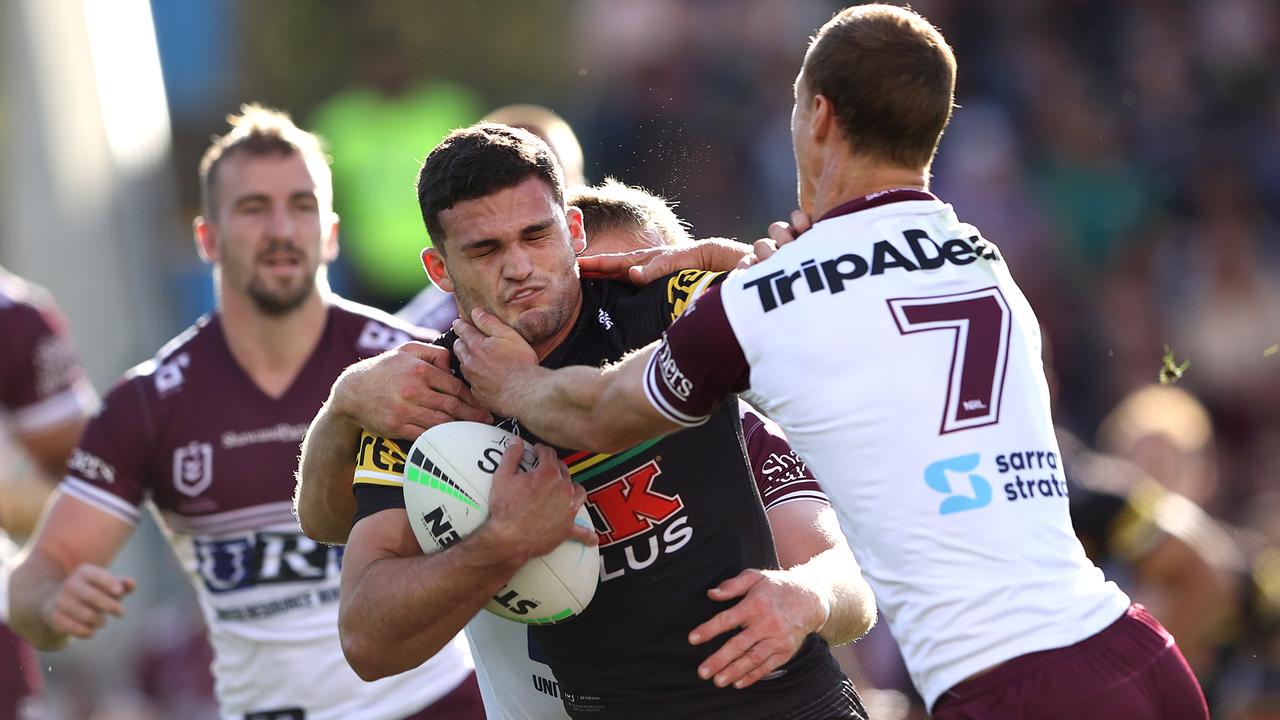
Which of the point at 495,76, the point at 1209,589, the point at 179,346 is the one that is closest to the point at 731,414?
the point at 179,346

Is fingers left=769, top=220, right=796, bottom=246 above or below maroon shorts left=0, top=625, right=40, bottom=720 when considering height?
above

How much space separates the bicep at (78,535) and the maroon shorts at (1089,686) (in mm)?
3729

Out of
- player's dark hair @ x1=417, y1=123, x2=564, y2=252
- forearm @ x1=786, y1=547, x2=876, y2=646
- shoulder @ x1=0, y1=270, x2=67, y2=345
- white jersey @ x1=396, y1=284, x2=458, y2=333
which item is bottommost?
forearm @ x1=786, y1=547, x2=876, y2=646

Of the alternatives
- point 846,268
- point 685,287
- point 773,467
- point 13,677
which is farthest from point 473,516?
point 13,677

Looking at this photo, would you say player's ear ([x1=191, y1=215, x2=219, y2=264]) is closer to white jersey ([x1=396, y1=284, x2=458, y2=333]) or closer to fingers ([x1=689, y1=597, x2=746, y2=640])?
white jersey ([x1=396, y1=284, x2=458, y2=333])

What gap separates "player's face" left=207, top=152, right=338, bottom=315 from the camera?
675cm

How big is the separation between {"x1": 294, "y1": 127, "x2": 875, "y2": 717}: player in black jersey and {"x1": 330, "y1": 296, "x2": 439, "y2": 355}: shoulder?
190 centimetres

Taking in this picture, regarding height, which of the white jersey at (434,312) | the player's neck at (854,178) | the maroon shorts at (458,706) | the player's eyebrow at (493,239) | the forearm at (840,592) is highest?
the white jersey at (434,312)

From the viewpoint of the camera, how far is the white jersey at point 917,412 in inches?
154

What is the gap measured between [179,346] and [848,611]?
3.28 m

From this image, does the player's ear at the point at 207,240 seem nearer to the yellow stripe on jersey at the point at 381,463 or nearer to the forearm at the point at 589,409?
the yellow stripe on jersey at the point at 381,463

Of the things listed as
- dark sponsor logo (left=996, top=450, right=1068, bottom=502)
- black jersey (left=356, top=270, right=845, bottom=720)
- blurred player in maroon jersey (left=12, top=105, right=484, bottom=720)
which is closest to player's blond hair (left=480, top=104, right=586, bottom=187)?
blurred player in maroon jersey (left=12, top=105, right=484, bottom=720)

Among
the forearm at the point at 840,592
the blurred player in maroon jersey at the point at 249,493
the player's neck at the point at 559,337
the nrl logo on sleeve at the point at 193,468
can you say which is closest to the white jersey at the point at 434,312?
the blurred player in maroon jersey at the point at 249,493

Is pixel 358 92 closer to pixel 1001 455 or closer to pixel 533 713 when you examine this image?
pixel 533 713
